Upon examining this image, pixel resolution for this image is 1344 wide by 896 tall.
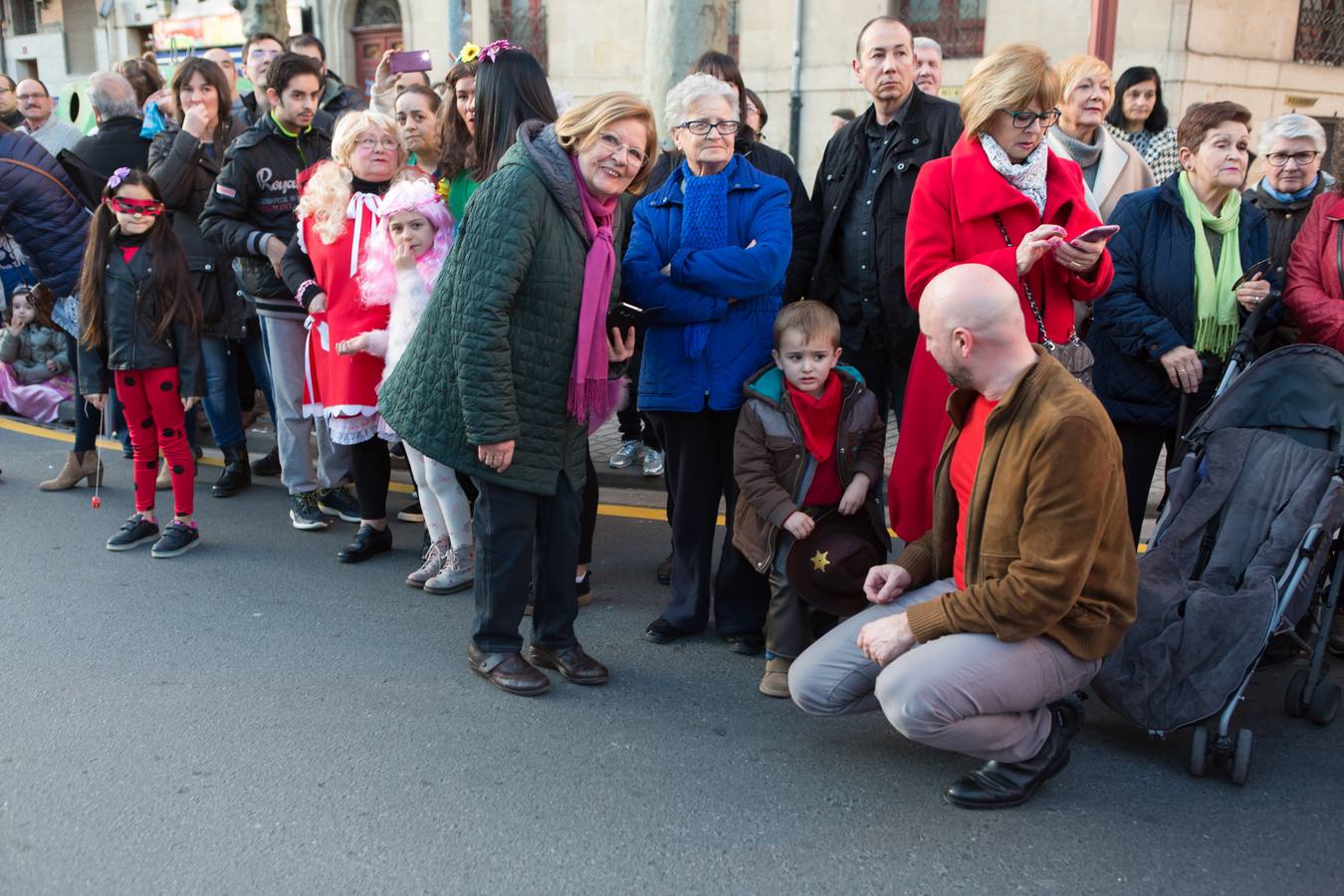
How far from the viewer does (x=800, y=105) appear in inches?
647

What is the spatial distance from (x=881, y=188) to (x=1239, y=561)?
1841mm

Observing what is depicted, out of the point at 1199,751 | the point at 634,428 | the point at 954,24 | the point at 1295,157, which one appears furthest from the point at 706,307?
the point at 954,24

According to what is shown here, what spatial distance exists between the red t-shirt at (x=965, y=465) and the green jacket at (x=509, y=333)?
125 cm

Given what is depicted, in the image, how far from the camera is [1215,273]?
416 cm

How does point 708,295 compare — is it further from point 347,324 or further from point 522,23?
point 522,23

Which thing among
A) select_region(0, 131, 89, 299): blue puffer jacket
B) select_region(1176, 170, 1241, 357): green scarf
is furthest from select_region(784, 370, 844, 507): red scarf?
select_region(0, 131, 89, 299): blue puffer jacket

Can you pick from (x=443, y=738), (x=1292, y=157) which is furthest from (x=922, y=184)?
(x=443, y=738)

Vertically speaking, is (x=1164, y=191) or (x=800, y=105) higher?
(x=800, y=105)

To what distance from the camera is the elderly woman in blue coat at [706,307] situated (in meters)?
3.82

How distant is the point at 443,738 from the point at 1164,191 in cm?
320

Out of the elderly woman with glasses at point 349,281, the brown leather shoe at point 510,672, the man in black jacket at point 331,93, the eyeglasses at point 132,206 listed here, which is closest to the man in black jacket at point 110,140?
the man in black jacket at point 331,93

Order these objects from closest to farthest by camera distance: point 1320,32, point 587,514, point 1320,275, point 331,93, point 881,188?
point 1320,275, point 881,188, point 587,514, point 331,93, point 1320,32

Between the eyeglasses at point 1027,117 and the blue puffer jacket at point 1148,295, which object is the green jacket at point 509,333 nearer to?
the eyeglasses at point 1027,117

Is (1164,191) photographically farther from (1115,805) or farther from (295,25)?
(295,25)
